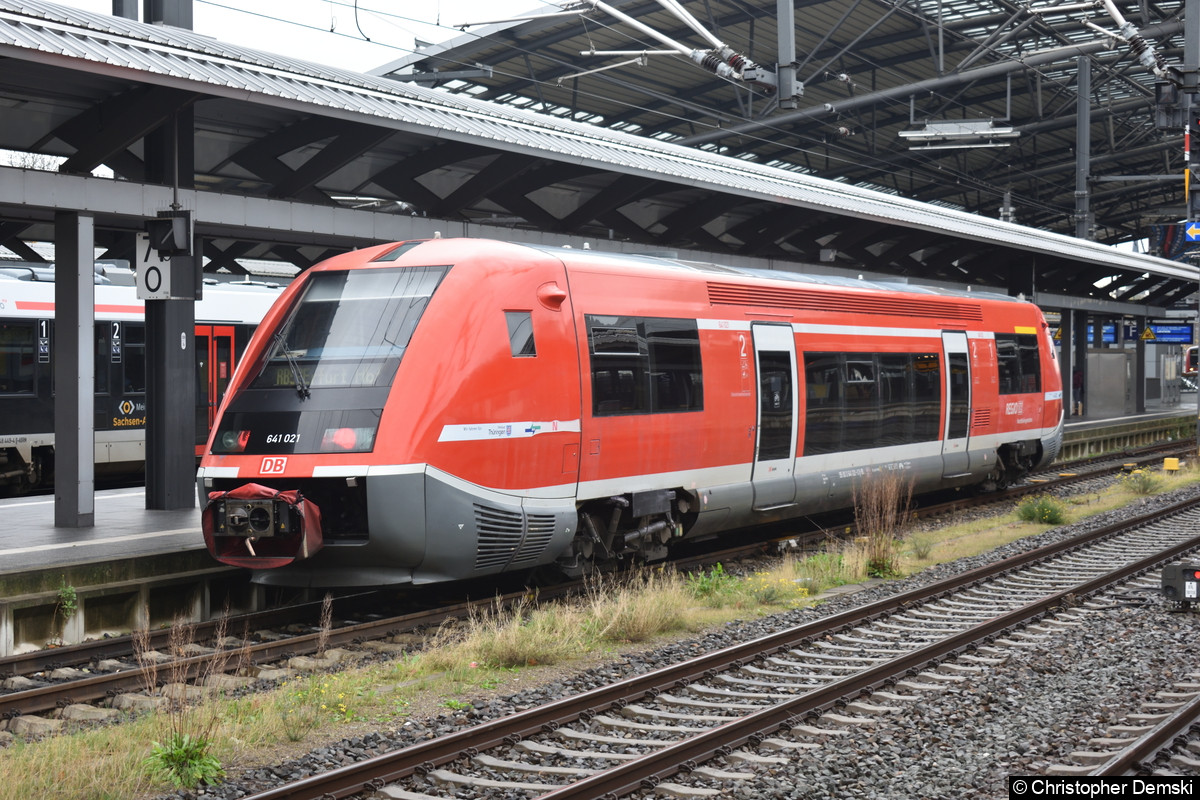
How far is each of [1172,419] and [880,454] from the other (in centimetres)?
2553

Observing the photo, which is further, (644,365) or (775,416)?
(775,416)

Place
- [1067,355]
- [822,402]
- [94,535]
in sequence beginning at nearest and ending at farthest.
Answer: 1. [94,535]
2. [822,402]
3. [1067,355]

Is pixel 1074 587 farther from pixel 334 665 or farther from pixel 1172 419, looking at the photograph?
pixel 1172 419

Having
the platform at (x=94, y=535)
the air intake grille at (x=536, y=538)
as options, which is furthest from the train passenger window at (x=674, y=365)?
the platform at (x=94, y=535)

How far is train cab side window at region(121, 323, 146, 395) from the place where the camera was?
18031 millimetres

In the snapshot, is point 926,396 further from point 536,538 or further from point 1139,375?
point 1139,375

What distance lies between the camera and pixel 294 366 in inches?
369

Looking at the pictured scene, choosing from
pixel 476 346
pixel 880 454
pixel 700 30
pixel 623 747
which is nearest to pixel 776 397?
pixel 880 454

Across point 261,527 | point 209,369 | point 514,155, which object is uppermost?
point 514,155

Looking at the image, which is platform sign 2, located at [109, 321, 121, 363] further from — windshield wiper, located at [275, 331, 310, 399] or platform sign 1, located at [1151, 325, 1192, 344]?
platform sign 1, located at [1151, 325, 1192, 344]

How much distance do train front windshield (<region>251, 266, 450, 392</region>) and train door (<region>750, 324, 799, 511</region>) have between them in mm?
4347

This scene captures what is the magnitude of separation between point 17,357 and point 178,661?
11833mm

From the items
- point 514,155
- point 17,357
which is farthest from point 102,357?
point 514,155

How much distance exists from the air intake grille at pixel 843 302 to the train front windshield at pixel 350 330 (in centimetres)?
365
